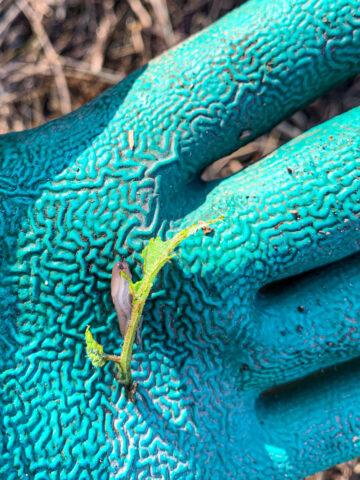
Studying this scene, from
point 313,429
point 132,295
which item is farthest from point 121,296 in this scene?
point 313,429

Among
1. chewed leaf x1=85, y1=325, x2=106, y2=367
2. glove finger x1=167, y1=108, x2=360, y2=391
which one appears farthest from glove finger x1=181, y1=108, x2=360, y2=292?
chewed leaf x1=85, y1=325, x2=106, y2=367

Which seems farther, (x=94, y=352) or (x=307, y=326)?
(x=307, y=326)

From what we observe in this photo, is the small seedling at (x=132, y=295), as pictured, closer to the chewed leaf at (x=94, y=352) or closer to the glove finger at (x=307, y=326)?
the chewed leaf at (x=94, y=352)

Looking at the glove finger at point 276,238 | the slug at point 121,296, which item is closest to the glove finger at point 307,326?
the glove finger at point 276,238

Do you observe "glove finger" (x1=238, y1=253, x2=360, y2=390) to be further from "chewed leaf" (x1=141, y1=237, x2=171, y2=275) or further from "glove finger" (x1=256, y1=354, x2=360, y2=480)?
"chewed leaf" (x1=141, y1=237, x2=171, y2=275)

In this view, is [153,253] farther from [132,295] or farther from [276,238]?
[276,238]

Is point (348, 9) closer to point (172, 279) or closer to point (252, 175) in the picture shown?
point (252, 175)
